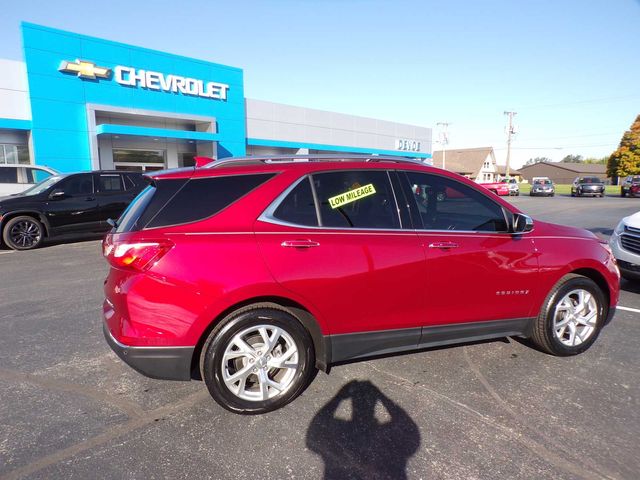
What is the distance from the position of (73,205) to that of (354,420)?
9129 millimetres

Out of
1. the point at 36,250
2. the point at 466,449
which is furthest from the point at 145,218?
the point at 36,250

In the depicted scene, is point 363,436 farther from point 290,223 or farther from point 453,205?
point 453,205

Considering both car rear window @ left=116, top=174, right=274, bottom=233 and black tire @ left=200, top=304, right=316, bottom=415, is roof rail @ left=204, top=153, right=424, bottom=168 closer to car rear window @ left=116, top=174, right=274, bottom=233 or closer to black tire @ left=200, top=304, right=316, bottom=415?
car rear window @ left=116, top=174, right=274, bottom=233

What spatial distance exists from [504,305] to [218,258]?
2.39 meters

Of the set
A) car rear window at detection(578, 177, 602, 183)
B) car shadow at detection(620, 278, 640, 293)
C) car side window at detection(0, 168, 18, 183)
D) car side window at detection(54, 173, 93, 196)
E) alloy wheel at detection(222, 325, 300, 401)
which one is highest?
car rear window at detection(578, 177, 602, 183)

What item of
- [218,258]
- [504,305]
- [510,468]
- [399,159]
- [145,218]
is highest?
[399,159]

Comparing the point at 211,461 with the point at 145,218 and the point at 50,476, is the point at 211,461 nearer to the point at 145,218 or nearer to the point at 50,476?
the point at 50,476

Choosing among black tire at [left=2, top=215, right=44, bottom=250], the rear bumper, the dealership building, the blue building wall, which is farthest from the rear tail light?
the blue building wall

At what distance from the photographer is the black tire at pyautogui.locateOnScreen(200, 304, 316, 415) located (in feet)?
8.55

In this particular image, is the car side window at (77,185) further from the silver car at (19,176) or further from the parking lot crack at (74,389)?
the parking lot crack at (74,389)

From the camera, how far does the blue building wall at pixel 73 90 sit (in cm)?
1658

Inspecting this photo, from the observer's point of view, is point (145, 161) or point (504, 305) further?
point (145, 161)

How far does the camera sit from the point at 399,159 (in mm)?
3322

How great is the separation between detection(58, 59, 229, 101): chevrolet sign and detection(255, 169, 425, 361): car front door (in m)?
19.1
